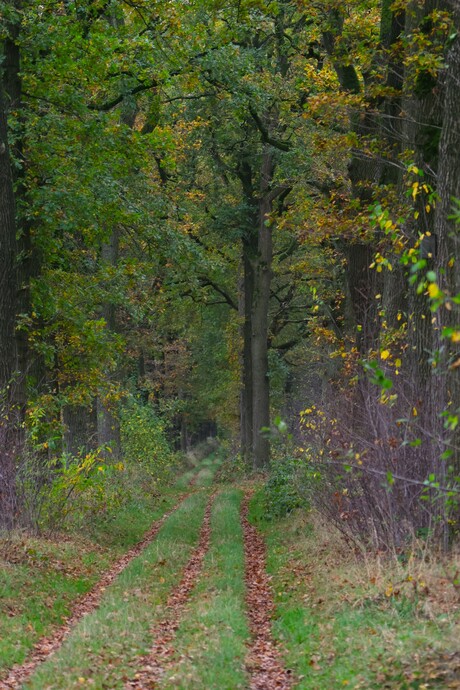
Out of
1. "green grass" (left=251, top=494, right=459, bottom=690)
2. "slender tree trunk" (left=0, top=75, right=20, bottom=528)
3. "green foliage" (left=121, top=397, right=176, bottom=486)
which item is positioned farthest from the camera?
"green foliage" (left=121, top=397, right=176, bottom=486)

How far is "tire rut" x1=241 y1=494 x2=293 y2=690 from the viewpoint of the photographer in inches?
304

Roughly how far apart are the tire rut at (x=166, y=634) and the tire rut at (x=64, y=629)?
980 mm

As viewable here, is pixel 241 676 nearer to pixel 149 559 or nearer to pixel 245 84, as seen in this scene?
pixel 149 559

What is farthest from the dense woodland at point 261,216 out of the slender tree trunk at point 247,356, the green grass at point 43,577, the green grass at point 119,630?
the slender tree trunk at point 247,356

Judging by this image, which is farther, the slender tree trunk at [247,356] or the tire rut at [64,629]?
the slender tree trunk at [247,356]

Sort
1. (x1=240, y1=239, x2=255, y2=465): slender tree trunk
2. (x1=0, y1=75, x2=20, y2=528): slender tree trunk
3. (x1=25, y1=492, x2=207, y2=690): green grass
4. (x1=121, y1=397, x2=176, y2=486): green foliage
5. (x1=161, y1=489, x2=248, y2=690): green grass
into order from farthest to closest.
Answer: (x1=240, y1=239, x2=255, y2=465): slender tree trunk < (x1=121, y1=397, x2=176, y2=486): green foliage < (x1=0, y1=75, x2=20, y2=528): slender tree trunk < (x1=25, y1=492, x2=207, y2=690): green grass < (x1=161, y1=489, x2=248, y2=690): green grass

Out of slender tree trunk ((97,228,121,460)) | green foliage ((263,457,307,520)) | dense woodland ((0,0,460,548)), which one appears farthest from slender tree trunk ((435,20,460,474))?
slender tree trunk ((97,228,121,460))

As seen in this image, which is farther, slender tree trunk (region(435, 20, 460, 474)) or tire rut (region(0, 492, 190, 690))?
slender tree trunk (region(435, 20, 460, 474))

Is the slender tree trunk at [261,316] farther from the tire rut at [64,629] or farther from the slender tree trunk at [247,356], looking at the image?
the tire rut at [64,629]

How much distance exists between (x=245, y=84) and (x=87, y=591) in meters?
12.1

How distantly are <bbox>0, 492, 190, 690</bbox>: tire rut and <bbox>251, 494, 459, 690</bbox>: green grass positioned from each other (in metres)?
2.36

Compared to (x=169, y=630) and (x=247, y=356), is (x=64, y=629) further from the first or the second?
(x=247, y=356)

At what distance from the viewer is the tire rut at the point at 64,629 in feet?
25.8

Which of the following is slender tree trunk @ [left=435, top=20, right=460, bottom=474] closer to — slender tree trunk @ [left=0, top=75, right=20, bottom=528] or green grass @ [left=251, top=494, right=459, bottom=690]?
green grass @ [left=251, top=494, right=459, bottom=690]
